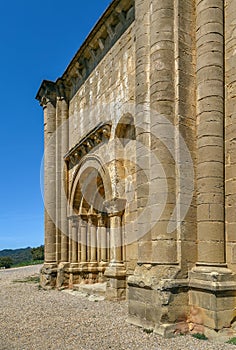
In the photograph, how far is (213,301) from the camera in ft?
19.0

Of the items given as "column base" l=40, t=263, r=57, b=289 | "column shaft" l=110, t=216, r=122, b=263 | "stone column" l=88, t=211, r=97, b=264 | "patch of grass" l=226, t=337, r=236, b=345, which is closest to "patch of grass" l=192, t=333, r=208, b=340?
"patch of grass" l=226, t=337, r=236, b=345

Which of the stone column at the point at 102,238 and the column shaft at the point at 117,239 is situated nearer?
the column shaft at the point at 117,239

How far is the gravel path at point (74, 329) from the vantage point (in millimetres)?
5535

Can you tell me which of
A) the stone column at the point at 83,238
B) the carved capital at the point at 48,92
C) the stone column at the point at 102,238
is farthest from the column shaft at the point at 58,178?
the stone column at the point at 102,238

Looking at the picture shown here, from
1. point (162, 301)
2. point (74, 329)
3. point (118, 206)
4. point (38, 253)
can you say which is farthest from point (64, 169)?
point (38, 253)

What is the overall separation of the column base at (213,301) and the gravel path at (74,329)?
29 centimetres

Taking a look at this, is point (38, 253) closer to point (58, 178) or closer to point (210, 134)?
point (58, 178)

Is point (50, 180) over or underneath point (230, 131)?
underneath

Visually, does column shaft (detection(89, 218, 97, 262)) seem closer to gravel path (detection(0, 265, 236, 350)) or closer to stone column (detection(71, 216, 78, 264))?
stone column (detection(71, 216, 78, 264))

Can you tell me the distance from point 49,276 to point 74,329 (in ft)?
22.2

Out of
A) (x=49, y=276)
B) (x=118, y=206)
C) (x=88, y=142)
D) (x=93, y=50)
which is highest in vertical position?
(x=93, y=50)

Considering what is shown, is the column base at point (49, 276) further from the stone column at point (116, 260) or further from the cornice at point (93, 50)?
the cornice at point (93, 50)

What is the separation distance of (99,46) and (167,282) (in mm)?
7550

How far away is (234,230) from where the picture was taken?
238 inches
